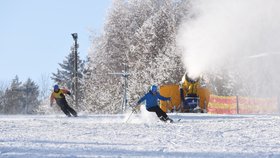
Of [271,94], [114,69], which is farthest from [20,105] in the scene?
[271,94]

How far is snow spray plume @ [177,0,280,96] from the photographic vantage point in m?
31.2

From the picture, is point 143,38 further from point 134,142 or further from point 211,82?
point 134,142

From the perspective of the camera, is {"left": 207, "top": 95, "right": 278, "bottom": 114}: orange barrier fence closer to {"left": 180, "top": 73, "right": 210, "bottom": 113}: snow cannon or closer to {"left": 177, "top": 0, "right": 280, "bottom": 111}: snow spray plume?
{"left": 177, "top": 0, "right": 280, "bottom": 111}: snow spray plume

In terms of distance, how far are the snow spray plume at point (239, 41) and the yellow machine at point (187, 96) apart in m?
0.66

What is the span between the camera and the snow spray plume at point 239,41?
31.2 metres

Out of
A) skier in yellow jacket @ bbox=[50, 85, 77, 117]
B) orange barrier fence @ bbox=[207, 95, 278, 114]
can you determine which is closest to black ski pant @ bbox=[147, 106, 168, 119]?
skier in yellow jacket @ bbox=[50, 85, 77, 117]

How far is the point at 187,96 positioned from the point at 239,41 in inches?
337

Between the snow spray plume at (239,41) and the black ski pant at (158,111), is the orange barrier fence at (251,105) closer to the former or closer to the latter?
the snow spray plume at (239,41)

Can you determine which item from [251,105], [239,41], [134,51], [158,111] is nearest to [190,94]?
[251,105]

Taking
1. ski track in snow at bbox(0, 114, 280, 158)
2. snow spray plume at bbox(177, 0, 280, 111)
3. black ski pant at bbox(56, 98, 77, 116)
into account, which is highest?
snow spray plume at bbox(177, 0, 280, 111)

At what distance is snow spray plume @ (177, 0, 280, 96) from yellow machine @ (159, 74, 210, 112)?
661 mm

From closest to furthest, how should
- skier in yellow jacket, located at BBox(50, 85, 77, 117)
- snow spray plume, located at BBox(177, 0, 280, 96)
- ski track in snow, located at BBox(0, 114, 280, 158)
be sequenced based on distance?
ski track in snow, located at BBox(0, 114, 280, 158)
skier in yellow jacket, located at BBox(50, 85, 77, 117)
snow spray plume, located at BBox(177, 0, 280, 96)

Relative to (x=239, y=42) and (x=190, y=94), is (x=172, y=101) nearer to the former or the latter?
(x=190, y=94)

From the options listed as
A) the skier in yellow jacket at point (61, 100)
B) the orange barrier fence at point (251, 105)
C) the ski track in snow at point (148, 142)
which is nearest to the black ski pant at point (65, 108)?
the skier in yellow jacket at point (61, 100)
